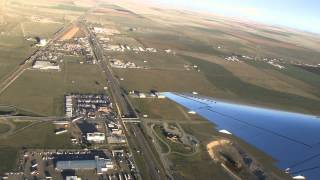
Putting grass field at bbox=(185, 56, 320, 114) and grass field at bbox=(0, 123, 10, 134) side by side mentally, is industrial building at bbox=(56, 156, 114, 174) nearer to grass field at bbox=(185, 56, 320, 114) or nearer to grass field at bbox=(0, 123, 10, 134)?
grass field at bbox=(0, 123, 10, 134)

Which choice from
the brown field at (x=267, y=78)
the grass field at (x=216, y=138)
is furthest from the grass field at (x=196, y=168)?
the brown field at (x=267, y=78)

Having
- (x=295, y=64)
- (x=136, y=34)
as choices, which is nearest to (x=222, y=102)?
(x=295, y=64)

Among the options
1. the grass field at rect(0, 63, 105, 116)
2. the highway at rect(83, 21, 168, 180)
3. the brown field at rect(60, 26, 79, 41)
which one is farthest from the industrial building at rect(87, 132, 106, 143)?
the brown field at rect(60, 26, 79, 41)

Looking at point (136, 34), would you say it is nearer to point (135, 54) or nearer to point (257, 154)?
point (135, 54)

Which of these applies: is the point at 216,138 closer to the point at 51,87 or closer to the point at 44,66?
the point at 51,87

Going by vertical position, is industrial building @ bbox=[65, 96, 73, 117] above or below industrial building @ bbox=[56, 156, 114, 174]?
above

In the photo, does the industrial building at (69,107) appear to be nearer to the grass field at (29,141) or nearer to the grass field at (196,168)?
the grass field at (29,141)

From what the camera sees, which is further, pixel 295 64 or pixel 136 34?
pixel 136 34
